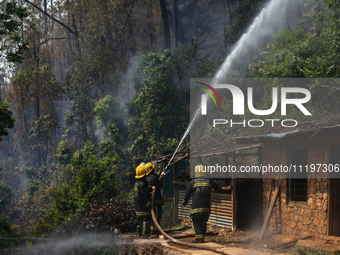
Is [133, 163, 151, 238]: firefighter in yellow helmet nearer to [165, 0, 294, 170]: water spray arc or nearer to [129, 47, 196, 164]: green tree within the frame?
[129, 47, 196, 164]: green tree

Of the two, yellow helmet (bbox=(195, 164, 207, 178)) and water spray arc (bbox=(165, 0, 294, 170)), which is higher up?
water spray arc (bbox=(165, 0, 294, 170))

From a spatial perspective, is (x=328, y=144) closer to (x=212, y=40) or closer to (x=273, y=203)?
(x=273, y=203)

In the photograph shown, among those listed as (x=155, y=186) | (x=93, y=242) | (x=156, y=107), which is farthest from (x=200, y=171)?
(x=156, y=107)

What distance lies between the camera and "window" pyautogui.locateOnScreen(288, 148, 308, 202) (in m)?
8.89

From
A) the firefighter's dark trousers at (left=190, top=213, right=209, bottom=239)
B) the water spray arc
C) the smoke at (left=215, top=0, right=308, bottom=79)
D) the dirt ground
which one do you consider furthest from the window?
the water spray arc

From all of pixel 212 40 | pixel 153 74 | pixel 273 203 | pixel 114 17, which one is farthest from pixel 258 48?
pixel 273 203

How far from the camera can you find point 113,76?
103 feet

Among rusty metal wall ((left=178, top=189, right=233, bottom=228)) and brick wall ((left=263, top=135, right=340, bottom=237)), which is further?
rusty metal wall ((left=178, top=189, right=233, bottom=228))

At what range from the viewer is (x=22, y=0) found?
34.9 meters

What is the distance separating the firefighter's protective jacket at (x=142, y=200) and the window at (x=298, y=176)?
3925mm

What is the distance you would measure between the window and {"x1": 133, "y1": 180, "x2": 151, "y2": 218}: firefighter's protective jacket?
3.92m

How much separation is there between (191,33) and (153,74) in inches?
726

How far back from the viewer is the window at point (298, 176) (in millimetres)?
8891

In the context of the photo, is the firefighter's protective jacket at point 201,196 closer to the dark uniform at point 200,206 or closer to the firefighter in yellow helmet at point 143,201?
the dark uniform at point 200,206
